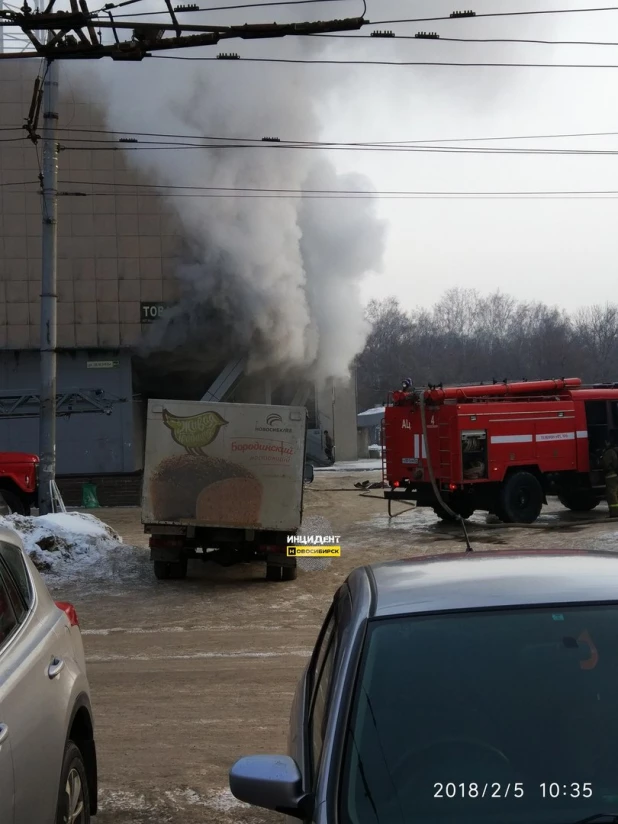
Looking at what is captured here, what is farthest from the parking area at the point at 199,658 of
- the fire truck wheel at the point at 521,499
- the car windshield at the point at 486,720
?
the car windshield at the point at 486,720

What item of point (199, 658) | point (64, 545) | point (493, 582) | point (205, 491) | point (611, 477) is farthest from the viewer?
point (611, 477)

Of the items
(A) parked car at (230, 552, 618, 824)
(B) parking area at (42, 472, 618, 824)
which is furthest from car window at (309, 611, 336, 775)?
(B) parking area at (42, 472, 618, 824)

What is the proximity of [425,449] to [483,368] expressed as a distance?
58938 mm

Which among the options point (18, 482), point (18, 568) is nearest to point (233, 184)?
point (18, 482)

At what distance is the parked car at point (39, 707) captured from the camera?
9.08 feet

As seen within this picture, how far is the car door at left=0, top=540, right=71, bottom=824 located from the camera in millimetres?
2807

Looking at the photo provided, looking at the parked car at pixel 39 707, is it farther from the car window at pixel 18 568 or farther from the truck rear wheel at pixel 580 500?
the truck rear wheel at pixel 580 500

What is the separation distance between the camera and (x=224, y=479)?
→ 12266 millimetres

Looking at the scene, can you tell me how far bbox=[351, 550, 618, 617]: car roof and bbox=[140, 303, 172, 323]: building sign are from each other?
31.4 metres

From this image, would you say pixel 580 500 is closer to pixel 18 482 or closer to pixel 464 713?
pixel 18 482

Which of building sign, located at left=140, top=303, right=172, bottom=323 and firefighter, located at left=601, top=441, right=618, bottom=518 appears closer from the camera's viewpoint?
firefighter, located at left=601, top=441, right=618, bottom=518

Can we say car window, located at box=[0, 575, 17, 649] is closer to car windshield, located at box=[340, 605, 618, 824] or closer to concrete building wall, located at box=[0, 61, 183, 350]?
car windshield, located at box=[340, 605, 618, 824]

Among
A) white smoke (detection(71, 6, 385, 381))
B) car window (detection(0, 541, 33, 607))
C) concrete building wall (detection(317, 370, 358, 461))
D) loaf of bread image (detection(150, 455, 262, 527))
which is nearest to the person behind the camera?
car window (detection(0, 541, 33, 607))
